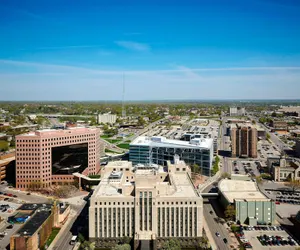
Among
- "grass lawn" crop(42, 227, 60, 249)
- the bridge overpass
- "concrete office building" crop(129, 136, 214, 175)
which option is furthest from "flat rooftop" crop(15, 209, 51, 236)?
"concrete office building" crop(129, 136, 214, 175)

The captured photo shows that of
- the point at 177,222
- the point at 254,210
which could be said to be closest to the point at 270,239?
the point at 254,210

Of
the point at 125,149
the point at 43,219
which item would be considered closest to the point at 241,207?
the point at 43,219

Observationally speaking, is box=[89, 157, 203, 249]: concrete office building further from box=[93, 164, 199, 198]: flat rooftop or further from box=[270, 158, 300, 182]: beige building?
box=[270, 158, 300, 182]: beige building

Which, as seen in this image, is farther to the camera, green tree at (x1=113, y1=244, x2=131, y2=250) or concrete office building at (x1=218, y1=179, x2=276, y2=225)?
concrete office building at (x1=218, y1=179, x2=276, y2=225)

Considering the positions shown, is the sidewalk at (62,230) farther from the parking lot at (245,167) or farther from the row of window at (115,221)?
the parking lot at (245,167)

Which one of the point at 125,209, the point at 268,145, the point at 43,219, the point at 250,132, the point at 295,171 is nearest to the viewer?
the point at 125,209

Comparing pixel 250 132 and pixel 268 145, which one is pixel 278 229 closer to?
pixel 250 132

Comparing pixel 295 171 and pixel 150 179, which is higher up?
pixel 150 179
